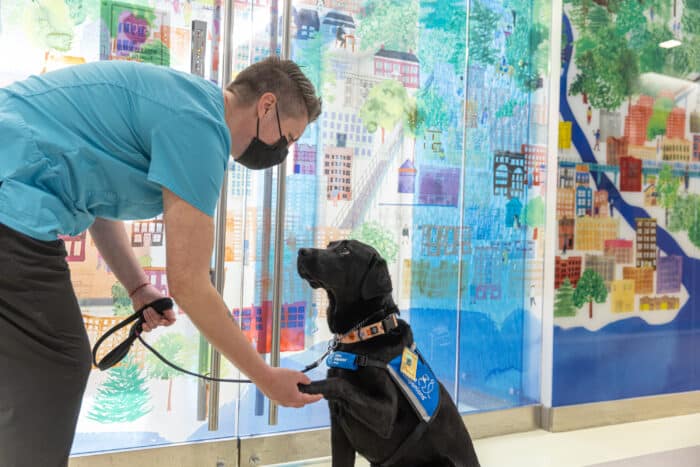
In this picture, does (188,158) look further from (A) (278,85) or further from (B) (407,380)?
(B) (407,380)

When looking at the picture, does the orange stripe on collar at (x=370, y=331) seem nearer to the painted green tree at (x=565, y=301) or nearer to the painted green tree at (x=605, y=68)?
the painted green tree at (x=565, y=301)

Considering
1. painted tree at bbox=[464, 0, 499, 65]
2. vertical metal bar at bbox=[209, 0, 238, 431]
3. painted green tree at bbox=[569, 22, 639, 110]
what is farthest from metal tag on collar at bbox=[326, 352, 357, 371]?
painted green tree at bbox=[569, 22, 639, 110]

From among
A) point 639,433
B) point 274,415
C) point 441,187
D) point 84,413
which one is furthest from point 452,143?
point 84,413

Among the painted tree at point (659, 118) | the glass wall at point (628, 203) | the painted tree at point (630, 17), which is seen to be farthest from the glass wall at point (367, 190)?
the painted tree at point (659, 118)

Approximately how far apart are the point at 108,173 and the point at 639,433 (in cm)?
283

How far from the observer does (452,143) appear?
2.89 metres

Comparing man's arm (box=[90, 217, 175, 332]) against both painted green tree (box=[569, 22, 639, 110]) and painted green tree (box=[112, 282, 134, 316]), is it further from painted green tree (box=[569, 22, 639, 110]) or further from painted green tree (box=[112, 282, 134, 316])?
painted green tree (box=[569, 22, 639, 110])

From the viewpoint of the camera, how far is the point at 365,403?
162 cm

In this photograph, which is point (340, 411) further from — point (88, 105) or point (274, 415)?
point (88, 105)

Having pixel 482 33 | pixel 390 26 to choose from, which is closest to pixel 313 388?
pixel 390 26

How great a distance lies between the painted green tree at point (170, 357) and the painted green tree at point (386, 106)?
1133mm

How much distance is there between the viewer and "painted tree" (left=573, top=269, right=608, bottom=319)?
3.19m

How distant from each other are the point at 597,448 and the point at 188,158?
2.41 metres

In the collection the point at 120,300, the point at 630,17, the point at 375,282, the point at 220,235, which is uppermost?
the point at 630,17
